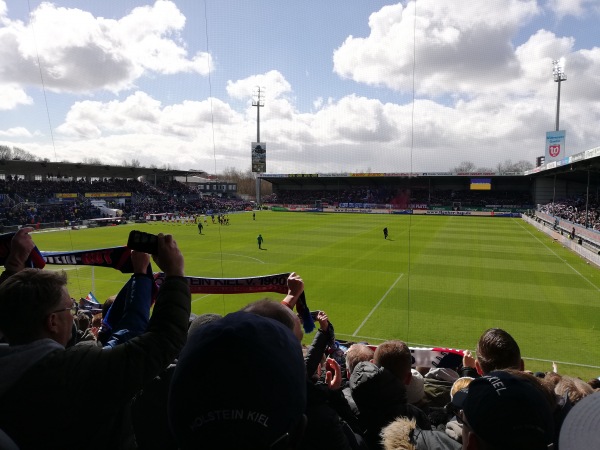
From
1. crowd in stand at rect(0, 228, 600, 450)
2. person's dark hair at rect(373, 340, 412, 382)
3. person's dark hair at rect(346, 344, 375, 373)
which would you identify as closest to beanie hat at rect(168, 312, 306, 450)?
crowd in stand at rect(0, 228, 600, 450)

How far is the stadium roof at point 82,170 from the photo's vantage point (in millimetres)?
25322

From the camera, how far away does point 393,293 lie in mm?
17828

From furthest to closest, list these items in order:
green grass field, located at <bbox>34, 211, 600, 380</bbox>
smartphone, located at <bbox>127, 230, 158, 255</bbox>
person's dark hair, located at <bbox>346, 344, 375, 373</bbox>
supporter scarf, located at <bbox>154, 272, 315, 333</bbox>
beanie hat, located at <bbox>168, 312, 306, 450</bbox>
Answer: green grass field, located at <bbox>34, 211, 600, 380</bbox>
supporter scarf, located at <bbox>154, 272, 315, 333</bbox>
person's dark hair, located at <bbox>346, 344, 375, 373</bbox>
smartphone, located at <bbox>127, 230, 158, 255</bbox>
beanie hat, located at <bbox>168, 312, 306, 450</bbox>

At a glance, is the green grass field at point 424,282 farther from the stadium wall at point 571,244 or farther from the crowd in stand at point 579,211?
the crowd in stand at point 579,211

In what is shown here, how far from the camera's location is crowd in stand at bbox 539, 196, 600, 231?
36.4 m

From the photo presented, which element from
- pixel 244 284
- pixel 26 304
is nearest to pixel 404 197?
pixel 244 284

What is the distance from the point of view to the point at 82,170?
35219 mm

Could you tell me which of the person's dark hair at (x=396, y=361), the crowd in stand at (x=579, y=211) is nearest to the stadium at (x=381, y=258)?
the crowd in stand at (x=579, y=211)

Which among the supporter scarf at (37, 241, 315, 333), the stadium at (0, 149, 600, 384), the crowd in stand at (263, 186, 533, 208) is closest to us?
the supporter scarf at (37, 241, 315, 333)

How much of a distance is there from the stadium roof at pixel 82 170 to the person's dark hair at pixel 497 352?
21108 mm

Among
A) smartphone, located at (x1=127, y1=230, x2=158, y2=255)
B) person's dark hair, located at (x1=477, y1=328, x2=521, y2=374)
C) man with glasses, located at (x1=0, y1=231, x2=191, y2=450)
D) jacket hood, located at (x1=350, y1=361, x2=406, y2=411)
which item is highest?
smartphone, located at (x1=127, y1=230, x2=158, y2=255)

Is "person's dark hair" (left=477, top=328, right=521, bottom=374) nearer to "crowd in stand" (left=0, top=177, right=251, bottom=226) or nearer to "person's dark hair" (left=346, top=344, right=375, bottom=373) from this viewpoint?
"person's dark hair" (left=346, top=344, right=375, bottom=373)

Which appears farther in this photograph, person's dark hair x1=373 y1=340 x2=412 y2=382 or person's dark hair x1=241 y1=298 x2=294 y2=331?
person's dark hair x1=373 y1=340 x2=412 y2=382

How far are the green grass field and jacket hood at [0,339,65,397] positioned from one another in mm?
9840
